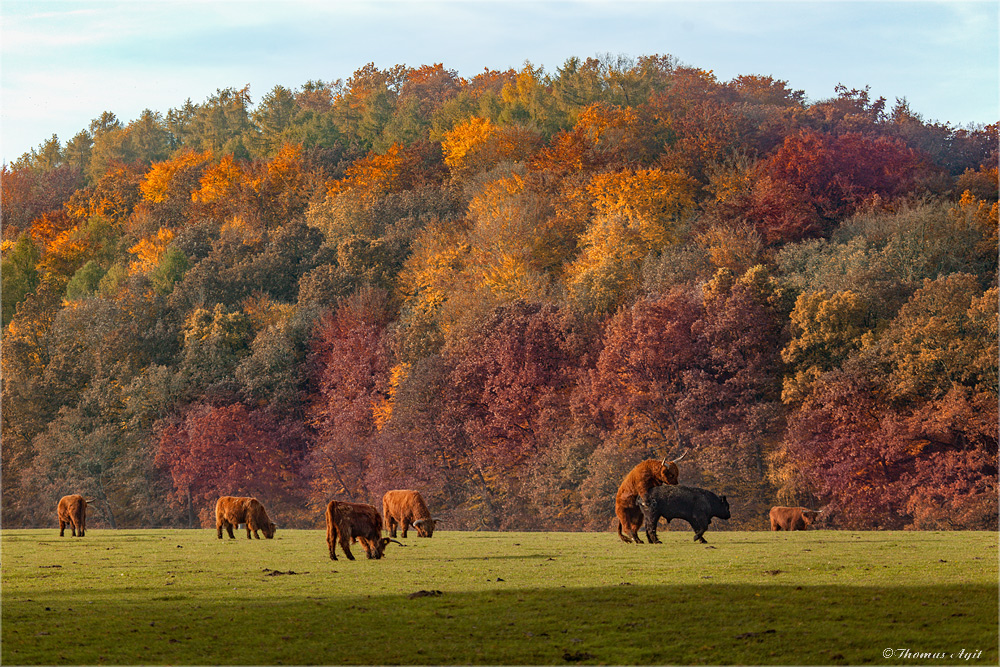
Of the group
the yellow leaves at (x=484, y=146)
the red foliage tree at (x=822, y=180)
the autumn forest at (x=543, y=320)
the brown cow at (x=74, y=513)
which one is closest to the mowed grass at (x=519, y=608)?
the brown cow at (x=74, y=513)

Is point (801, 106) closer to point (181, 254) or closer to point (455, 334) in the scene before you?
point (455, 334)

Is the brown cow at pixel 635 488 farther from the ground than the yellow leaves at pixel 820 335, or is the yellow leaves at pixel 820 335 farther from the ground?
the yellow leaves at pixel 820 335

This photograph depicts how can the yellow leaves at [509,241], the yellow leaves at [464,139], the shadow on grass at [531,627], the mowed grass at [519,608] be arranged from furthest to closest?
the yellow leaves at [464,139] < the yellow leaves at [509,241] < the mowed grass at [519,608] < the shadow on grass at [531,627]

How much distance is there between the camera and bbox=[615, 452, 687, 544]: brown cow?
3170 cm

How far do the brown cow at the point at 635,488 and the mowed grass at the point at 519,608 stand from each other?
2.94 metres

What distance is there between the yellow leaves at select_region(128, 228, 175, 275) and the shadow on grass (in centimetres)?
8887

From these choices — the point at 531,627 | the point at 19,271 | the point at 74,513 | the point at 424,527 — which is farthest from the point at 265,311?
the point at 531,627

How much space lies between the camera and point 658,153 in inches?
3792

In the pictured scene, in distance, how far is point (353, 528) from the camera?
27.2m

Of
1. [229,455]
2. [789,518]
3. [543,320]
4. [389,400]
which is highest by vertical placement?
[543,320]

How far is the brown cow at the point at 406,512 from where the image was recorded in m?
37.7

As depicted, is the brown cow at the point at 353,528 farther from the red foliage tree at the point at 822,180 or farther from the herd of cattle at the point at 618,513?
the red foliage tree at the point at 822,180

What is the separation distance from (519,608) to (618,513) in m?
14.3

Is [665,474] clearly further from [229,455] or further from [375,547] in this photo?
[229,455]
